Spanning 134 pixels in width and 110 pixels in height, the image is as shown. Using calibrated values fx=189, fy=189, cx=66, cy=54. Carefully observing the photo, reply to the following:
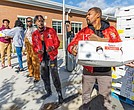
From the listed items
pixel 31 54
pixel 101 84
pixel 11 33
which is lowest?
pixel 101 84

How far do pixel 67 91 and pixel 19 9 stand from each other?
11.3 metres

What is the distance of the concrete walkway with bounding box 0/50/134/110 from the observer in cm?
373

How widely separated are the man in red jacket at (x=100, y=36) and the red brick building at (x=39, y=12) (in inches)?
471

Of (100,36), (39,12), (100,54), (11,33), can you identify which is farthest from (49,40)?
(39,12)

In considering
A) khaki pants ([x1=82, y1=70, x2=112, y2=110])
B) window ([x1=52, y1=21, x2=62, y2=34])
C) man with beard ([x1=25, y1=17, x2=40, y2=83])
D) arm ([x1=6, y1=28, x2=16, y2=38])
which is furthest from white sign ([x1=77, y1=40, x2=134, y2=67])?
window ([x1=52, y1=21, x2=62, y2=34])

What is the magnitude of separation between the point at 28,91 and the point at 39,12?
12.4m

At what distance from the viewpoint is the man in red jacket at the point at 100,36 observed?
8.31 ft

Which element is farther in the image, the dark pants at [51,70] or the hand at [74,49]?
the dark pants at [51,70]

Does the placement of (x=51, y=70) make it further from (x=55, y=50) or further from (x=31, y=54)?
(x=31, y=54)

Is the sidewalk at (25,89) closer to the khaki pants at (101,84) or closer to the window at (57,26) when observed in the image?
the khaki pants at (101,84)

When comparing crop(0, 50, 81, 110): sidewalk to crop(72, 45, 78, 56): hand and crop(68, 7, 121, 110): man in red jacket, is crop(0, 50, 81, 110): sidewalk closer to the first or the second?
crop(68, 7, 121, 110): man in red jacket

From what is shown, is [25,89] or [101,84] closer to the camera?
[101,84]

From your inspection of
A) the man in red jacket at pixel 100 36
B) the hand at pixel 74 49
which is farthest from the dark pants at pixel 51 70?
the hand at pixel 74 49

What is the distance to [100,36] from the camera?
253 centimetres
